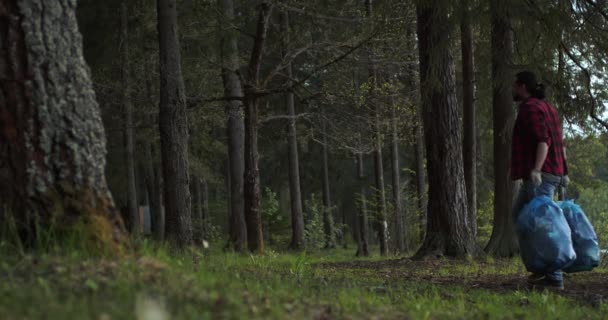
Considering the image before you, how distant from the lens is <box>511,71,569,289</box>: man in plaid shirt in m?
6.94

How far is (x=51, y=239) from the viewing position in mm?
4293

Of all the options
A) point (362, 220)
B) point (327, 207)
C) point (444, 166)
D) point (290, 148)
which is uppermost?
point (290, 148)

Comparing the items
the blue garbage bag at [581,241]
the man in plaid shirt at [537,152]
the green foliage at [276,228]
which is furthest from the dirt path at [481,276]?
the green foliage at [276,228]

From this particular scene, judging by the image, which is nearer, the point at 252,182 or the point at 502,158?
the point at 502,158

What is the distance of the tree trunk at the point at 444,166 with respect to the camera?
36.0 ft

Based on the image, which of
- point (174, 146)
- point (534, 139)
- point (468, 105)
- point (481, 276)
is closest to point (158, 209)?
point (174, 146)

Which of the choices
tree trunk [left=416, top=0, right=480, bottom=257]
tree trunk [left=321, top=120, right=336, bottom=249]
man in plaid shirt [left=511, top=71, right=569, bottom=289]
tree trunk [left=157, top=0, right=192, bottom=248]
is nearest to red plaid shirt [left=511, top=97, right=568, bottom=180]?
man in plaid shirt [left=511, top=71, right=569, bottom=289]

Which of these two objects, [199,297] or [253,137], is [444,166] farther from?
[199,297]

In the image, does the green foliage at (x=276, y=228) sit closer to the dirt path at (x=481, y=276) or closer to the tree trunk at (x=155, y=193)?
the tree trunk at (x=155, y=193)

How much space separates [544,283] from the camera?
7012mm

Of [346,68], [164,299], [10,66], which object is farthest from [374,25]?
[164,299]

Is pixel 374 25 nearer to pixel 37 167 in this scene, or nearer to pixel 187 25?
pixel 187 25

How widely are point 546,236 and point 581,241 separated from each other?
57cm

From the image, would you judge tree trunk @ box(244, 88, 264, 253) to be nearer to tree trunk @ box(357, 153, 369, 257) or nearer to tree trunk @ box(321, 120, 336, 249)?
tree trunk @ box(357, 153, 369, 257)
